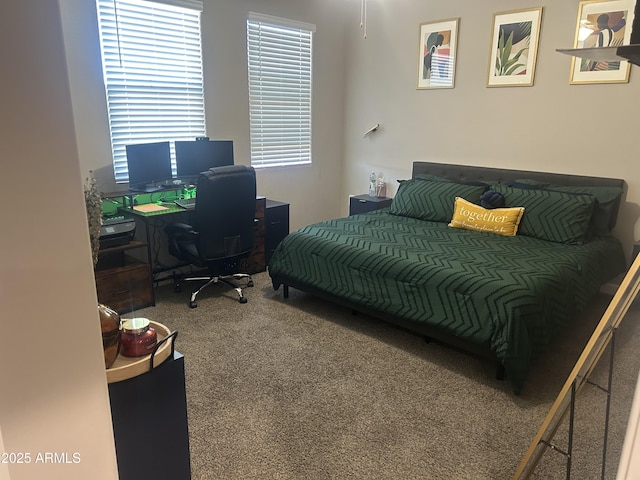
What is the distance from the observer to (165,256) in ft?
13.8

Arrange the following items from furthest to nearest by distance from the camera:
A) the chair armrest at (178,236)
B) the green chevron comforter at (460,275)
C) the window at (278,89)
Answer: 1. the window at (278,89)
2. the chair armrest at (178,236)
3. the green chevron comforter at (460,275)

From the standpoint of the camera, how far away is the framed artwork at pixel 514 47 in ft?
12.8

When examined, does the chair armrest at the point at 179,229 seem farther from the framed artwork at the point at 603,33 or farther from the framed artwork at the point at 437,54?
the framed artwork at the point at 603,33

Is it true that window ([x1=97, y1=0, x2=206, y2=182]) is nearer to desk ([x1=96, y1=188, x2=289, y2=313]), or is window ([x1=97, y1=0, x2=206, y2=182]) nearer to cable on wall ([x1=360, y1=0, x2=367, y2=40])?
desk ([x1=96, y1=188, x2=289, y2=313])

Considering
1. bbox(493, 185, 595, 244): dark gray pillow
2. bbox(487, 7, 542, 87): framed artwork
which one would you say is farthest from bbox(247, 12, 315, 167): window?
bbox(493, 185, 595, 244): dark gray pillow

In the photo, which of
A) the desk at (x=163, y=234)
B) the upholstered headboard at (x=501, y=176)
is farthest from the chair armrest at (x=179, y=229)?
the upholstered headboard at (x=501, y=176)

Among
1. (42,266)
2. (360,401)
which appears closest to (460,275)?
(360,401)

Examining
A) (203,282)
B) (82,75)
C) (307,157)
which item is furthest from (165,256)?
(307,157)

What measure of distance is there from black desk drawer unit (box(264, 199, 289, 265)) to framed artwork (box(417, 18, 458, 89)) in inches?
75.5

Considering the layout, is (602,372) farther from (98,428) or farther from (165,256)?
(165,256)

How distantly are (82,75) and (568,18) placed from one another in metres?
3.83

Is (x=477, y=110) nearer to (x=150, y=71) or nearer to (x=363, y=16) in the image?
(x=363, y=16)

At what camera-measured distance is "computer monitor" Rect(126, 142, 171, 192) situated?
12.0ft

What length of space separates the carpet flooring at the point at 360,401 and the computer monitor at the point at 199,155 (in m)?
1.27
